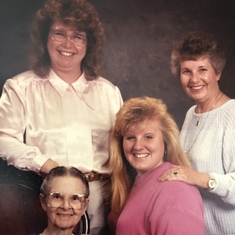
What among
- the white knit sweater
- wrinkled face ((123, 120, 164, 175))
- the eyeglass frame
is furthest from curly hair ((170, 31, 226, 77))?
the eyeglass frame

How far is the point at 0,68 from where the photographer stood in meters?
1.91

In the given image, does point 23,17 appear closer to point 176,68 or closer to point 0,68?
point 0,68

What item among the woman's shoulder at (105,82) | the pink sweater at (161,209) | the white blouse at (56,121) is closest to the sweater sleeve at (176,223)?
the pink sweater at (161,209)

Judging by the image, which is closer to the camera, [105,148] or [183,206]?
[183,206]

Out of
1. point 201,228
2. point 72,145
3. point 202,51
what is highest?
point 202,51

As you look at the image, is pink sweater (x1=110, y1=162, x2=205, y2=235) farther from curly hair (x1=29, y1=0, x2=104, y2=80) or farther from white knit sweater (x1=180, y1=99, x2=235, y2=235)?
curly hair (x1=29, y1=0, x2=104, y2=80)

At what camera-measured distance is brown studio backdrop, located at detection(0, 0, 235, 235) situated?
75.8 inches

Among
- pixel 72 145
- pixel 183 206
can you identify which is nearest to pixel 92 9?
pixel 72 145

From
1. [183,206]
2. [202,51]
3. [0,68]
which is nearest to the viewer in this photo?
[183,206]

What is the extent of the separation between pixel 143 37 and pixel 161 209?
2.54ft

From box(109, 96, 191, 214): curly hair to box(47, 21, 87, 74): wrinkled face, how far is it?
0.29 meters

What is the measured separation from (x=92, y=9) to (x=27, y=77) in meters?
0.40

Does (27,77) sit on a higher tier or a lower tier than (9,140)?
higher

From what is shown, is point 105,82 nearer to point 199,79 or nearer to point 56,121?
point 56,121
